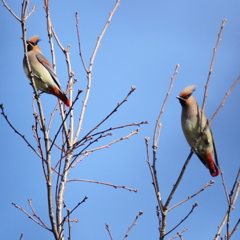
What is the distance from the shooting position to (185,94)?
4.71 meters

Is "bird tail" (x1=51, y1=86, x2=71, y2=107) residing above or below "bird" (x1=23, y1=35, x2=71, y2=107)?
below

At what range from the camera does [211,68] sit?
2875 mm

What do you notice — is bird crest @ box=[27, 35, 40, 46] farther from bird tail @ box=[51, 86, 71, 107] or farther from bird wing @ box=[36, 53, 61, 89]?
bird tail @ box=[51, 86, 71, 107]

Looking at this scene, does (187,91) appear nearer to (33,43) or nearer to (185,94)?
(185,94)

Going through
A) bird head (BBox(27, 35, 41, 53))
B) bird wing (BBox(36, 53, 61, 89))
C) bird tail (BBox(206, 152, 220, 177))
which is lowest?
bird tail (BBox(206, 152, 220, 177))

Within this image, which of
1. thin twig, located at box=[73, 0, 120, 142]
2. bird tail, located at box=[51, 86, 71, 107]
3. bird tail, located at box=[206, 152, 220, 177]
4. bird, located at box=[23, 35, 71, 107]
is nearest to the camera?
thin twig, located at box=[73, 0, 120, 142]

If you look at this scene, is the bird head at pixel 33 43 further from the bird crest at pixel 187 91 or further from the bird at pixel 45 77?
the bird crest at pixel 187 91

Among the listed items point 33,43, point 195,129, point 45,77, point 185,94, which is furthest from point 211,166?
point 33,43

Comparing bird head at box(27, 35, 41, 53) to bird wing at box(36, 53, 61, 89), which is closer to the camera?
bird wing at box(36, 53, 61, 89)

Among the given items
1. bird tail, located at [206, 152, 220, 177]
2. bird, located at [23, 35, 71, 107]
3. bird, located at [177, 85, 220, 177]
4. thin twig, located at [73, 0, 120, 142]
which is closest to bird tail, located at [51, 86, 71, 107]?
bird, located at [23, 35, 71, 107]

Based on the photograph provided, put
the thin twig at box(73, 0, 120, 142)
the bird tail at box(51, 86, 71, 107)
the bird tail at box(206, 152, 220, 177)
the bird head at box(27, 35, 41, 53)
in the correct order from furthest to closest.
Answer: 1. the bird head at box(27, 35, 41, 53)
2. the bird tail at box(206, 152, 220, 177)
3. the bird tail at box(51, 86, 71, 107)
4. the thin twig at box(73, 0, 120, 142)

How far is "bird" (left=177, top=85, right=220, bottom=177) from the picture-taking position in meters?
4.48

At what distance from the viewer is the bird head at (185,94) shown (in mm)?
4691

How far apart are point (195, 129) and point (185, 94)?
1.39ft
